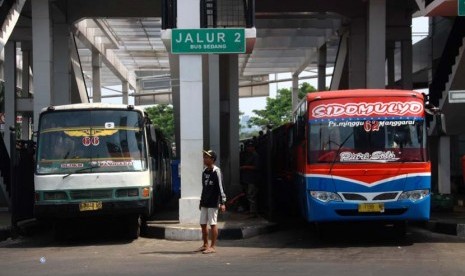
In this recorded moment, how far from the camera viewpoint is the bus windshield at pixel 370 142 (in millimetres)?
12406

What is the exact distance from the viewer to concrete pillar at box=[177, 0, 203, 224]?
15133mm

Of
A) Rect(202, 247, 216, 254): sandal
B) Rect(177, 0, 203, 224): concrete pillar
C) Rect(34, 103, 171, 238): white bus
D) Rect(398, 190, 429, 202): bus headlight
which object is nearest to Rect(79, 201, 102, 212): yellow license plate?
Rect(34, 103, 171, 238): white bus

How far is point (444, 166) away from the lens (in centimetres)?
1939

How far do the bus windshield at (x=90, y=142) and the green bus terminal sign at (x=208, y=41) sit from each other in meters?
2.09

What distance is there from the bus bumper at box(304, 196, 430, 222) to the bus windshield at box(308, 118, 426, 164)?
816 mm

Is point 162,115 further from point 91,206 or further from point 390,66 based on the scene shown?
point 91,206

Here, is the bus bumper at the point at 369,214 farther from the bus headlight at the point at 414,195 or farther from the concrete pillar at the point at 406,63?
the concrete pillar at the point at 406,63

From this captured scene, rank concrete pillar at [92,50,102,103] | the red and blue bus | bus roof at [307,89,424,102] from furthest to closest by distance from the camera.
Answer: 1. concrete pillar at [92,50,102,103]
2. bus roof at [307,89,424,102]
3. the red and blue bus

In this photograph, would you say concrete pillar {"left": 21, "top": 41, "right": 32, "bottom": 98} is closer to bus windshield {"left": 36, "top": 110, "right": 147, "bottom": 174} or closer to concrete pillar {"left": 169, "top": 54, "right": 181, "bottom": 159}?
concrete pillar {"left": 169, "top": 54, "right": 181, "bottom": 159}

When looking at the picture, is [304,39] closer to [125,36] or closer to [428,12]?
[125,36]

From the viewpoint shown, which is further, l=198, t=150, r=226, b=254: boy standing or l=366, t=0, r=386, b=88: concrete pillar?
l=366, t=0, r=386, b=88: concrete pillar

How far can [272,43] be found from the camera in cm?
3347

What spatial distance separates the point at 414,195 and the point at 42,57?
39.6ft

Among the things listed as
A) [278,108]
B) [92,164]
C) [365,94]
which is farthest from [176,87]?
[278,108]
